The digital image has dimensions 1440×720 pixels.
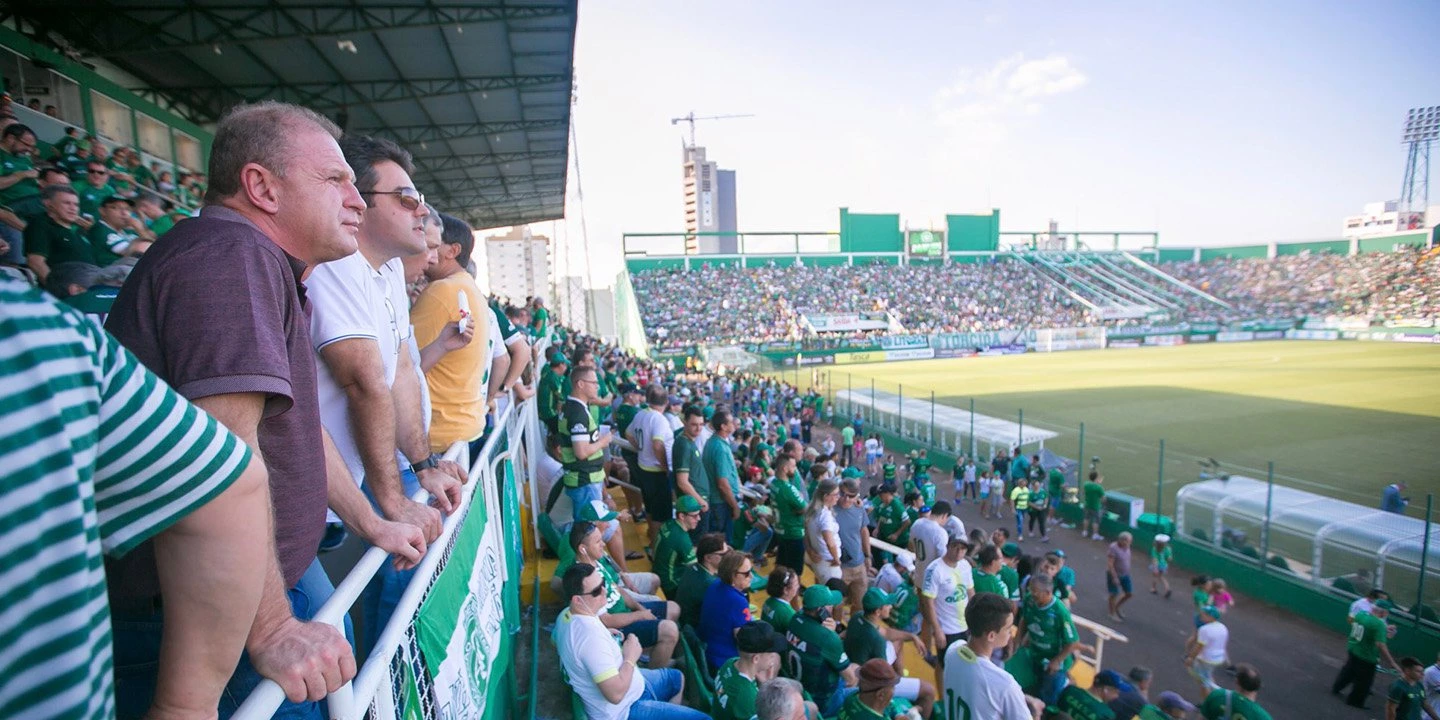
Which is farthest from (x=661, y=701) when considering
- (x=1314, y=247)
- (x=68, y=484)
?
(x=1314, y=247)

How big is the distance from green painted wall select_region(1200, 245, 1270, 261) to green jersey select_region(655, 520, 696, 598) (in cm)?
8741

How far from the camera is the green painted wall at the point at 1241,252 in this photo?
72000 millimetres

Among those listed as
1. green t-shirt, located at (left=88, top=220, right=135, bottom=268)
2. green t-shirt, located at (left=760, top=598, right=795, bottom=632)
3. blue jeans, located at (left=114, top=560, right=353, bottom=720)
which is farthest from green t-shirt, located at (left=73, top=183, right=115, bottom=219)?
green t-shirt, located at (left=760, top=598, right=795, bottom=632)

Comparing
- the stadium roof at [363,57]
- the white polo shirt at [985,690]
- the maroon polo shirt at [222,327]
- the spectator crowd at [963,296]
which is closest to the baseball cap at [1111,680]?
the white polo shirt at [985,690]

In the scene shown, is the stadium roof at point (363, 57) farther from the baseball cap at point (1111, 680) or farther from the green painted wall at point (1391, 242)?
the green painted wall at point (1391, 242)

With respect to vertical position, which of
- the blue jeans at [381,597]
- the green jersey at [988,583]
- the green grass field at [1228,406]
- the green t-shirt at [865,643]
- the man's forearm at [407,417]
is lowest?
the green grass field at [1228,406]

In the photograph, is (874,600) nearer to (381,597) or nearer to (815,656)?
(815,656)

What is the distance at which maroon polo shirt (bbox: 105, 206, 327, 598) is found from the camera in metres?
1.18

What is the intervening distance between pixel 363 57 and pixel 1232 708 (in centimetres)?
1562

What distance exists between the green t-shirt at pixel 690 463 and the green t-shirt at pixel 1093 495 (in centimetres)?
933

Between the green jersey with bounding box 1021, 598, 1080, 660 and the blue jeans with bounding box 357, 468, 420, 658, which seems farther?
the green jersey with bounding box 1021, 598, 1080, 660

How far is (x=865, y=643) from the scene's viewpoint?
15.6 feet

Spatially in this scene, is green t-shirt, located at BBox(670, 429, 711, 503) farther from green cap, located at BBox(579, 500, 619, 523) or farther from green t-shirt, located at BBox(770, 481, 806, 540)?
green cap, located at BBox(579, 500, 619, 523)

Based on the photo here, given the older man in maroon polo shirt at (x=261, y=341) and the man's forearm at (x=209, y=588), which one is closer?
the man's forearm at (x=209, y=588)
